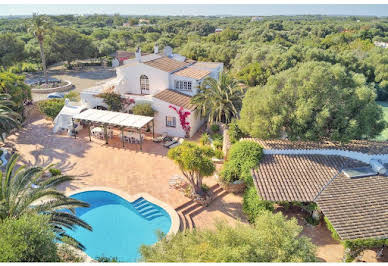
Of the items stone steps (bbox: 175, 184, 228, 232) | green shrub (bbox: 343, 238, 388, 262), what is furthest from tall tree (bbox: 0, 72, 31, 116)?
green shrub (bbox: 343, 238, 388, 262)

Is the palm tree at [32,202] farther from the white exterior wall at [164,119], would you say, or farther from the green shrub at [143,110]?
the white exterior wall at [164,119]

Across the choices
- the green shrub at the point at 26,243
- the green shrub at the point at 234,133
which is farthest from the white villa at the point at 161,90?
the green shrub at the point at 26,243

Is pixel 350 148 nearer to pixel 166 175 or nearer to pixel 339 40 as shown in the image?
pixel 166 175

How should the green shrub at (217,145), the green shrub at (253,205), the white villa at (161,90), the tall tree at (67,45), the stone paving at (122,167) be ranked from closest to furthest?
the green shrub at (253,205) → the stone paving at (122,167) → the green shrub at (217,145) → the white villa at (161,90) → the tall tree at (67,45)

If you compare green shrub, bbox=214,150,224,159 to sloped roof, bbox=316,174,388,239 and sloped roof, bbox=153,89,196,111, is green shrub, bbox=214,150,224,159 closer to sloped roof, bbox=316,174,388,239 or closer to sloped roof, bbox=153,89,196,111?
sloped roof, bbox=153,89,196,111

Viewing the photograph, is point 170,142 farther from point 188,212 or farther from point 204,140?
point 188,212

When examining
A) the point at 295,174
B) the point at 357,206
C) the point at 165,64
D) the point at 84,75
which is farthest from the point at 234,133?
the point at 84,75

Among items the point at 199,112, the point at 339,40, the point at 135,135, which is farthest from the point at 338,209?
the point at 339,40
